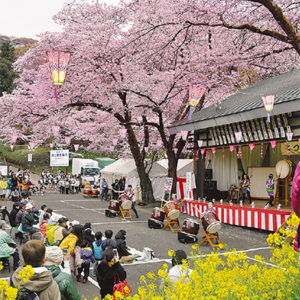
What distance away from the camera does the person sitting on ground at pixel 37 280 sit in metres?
3.12

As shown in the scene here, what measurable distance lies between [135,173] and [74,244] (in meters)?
16.8

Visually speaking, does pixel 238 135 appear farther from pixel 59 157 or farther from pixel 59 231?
pixel 59 157

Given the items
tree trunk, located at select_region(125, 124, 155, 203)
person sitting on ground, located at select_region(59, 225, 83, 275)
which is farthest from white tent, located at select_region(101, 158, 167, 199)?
person sitting on ground, located at select_region(59, 225, 83, 275)

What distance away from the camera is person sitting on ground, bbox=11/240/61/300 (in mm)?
3117

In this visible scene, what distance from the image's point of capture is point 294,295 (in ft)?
11.1

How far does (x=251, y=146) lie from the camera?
1455cm

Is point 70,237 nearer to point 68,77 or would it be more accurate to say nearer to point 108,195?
point 68,77

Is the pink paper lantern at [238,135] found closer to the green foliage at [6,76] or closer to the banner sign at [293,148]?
the banner sign at [293,148]

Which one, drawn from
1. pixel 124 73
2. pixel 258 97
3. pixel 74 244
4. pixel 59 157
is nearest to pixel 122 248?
pixel 74 244

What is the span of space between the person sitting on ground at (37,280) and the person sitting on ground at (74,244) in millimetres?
3918

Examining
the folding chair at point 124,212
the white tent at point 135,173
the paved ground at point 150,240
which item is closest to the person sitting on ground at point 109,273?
the paved ground at point 150,240

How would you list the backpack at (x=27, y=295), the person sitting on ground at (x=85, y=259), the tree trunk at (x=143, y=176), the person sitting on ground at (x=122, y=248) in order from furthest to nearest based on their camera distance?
the tree trunk at (x=143, y=176)
the person sitting on ground at (x=122, y=248)
the person sitting on ground at (x=85, y=259)
the backpack at (x=27, y=295)

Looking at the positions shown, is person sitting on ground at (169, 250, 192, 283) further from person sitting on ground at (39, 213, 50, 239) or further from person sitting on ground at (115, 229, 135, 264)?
person sitting on ground at (39, 213, 50, 239)

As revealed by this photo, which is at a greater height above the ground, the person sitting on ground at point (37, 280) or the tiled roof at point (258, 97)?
the tiled roof at point (258, 97)
